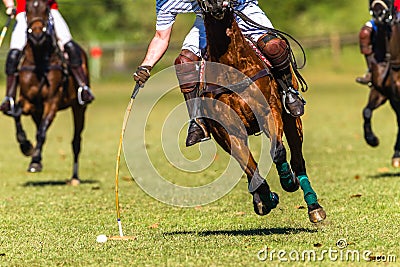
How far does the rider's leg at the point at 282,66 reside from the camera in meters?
8.62

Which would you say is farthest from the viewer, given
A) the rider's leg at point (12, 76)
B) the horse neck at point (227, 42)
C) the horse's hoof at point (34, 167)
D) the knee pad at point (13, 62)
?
the knee pad at point (13, 62)

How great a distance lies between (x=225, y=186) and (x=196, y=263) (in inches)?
220

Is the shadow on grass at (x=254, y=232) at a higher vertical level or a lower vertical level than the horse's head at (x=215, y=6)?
lower

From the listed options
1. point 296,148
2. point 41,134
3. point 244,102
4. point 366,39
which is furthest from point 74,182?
point 244,102

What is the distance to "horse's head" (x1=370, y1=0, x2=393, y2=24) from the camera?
13.8 m

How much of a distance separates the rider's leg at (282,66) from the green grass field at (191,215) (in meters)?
1.19

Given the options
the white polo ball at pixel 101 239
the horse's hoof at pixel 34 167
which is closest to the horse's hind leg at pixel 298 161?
the white polo ball at pixel 101 239

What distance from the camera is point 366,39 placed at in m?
14.6

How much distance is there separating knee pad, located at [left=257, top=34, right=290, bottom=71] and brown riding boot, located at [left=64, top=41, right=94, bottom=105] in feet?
21.1

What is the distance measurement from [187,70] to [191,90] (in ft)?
0.64

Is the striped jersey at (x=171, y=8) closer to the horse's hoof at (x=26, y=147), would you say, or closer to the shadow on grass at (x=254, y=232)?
the shadow on grass at (x=254, y=232)

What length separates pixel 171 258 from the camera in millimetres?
7609

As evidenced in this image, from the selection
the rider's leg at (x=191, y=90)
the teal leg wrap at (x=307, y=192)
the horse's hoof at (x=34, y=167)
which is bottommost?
the horse's hoof at (x=34, y=167)

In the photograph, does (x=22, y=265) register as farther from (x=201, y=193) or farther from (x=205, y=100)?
(x=201, y=193)
